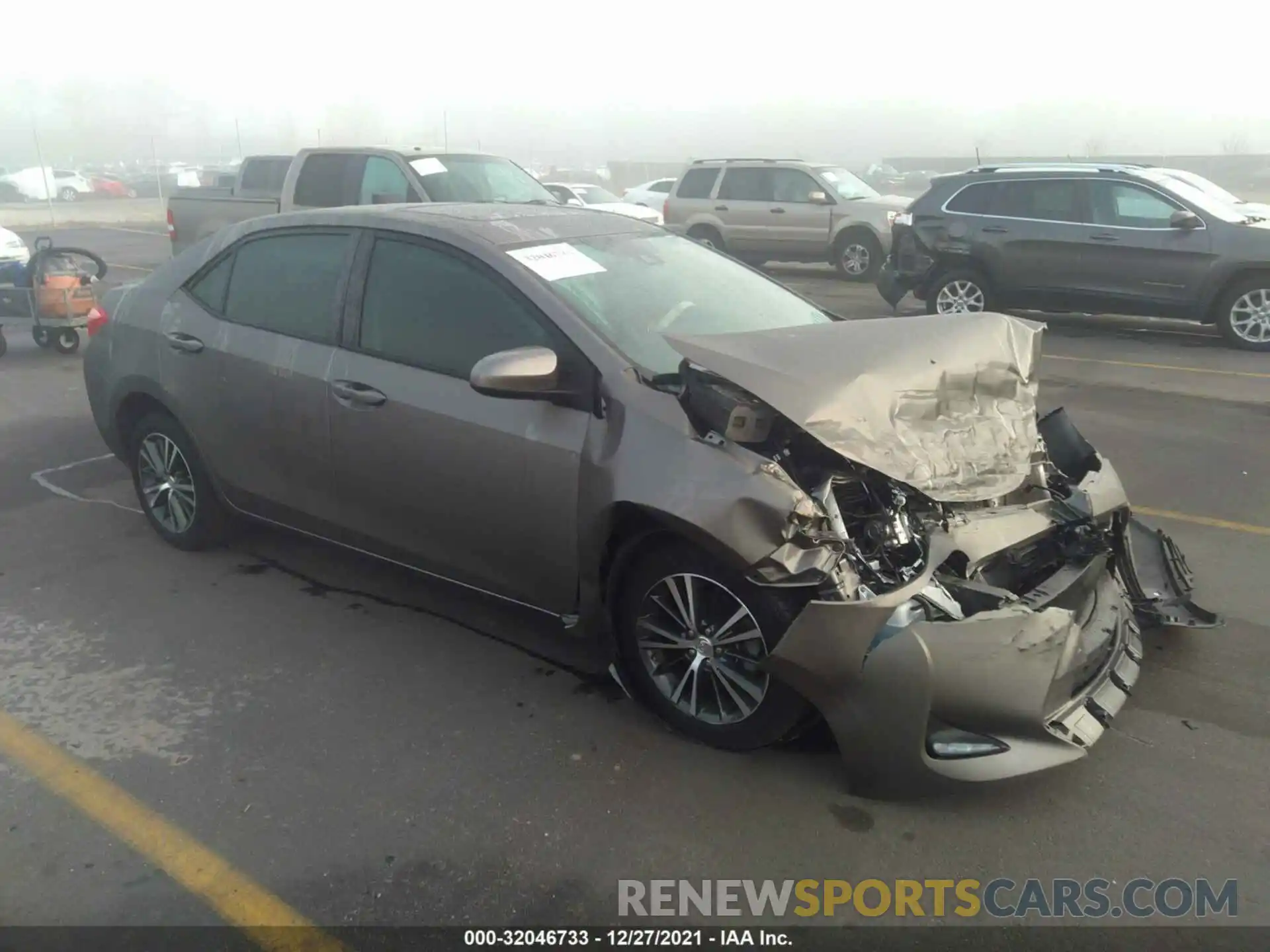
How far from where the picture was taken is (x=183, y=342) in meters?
4.86

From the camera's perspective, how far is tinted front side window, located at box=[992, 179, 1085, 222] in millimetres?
11219

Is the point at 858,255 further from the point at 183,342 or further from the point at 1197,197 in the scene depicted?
the point at 183,342

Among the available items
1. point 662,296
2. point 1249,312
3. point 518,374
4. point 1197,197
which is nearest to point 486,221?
point 662,296

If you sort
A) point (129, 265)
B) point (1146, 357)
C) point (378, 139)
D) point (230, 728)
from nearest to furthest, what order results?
point (230, 728)
point (1146, 357)
point (129, 265)
point (378, 139)

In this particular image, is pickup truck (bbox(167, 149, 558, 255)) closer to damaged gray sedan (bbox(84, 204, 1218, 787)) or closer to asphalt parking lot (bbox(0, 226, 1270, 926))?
damaged gray sedan (bbox(84, 204, 1218, 787))

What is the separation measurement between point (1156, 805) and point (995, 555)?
872 mm

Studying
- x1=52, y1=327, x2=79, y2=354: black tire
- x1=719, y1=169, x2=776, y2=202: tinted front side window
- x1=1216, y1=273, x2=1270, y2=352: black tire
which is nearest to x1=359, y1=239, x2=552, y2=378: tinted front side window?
x1=52, y1=327, x2=79, y2=354: black tire

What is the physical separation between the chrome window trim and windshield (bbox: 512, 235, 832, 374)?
25.1 ft

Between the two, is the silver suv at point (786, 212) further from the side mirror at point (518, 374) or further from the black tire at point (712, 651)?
the black tire at point (712, 651)

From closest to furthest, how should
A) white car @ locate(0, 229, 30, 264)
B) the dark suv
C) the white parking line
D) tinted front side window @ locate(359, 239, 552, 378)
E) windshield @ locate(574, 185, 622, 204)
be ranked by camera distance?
1. tinted front side window @ locate(359, 239, 552, 378)
2. the white parking line
3. the dark suv
4. white car @ locate(0, 229, 30, 264)
5. windshield @ locate(574, 185, 622, 204)

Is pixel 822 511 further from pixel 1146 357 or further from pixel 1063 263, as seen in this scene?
pixel 1063 263

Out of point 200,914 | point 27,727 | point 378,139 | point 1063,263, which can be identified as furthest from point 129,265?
point 378,139

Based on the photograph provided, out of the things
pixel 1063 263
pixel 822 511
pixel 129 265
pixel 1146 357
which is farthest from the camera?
pixel 129 265

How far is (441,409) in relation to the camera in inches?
153
